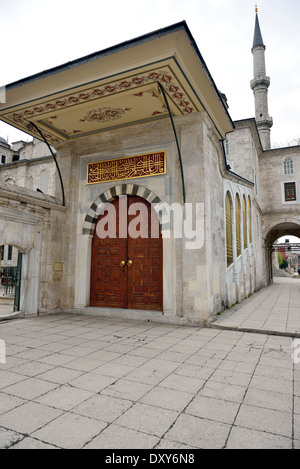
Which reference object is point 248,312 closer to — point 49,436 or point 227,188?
point 227,188

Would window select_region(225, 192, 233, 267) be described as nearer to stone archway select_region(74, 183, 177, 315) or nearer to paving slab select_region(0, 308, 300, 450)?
stone archway select_region(74, 183, 177, 315)

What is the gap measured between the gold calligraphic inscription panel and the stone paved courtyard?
10.9ft

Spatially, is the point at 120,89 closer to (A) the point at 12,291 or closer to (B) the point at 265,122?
(A) the point at 12,291

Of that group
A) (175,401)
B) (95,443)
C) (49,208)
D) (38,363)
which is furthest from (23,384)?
(49,208)

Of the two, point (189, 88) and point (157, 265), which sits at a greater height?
point (189, 88)

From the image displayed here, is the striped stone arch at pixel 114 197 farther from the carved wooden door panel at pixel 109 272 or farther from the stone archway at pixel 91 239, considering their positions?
the carved wooden door panel at pixel 109 272

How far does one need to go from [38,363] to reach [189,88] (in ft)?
14.8

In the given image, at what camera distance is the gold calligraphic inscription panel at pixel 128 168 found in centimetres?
586

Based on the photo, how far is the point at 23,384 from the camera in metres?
2.47

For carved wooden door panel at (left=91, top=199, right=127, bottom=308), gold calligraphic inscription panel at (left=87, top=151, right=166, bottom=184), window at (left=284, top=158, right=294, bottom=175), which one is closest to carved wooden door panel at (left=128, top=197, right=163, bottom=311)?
carved wooden door panel at (left=91, top=199, right=127, bottom=308)

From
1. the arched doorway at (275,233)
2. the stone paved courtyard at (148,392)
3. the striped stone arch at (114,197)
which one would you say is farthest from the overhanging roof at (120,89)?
the arched doorway at (275,233)

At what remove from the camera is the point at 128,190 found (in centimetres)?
610

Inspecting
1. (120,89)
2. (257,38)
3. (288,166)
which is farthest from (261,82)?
(120,89)

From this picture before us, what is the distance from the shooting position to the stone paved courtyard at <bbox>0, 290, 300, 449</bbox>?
5.62ft
